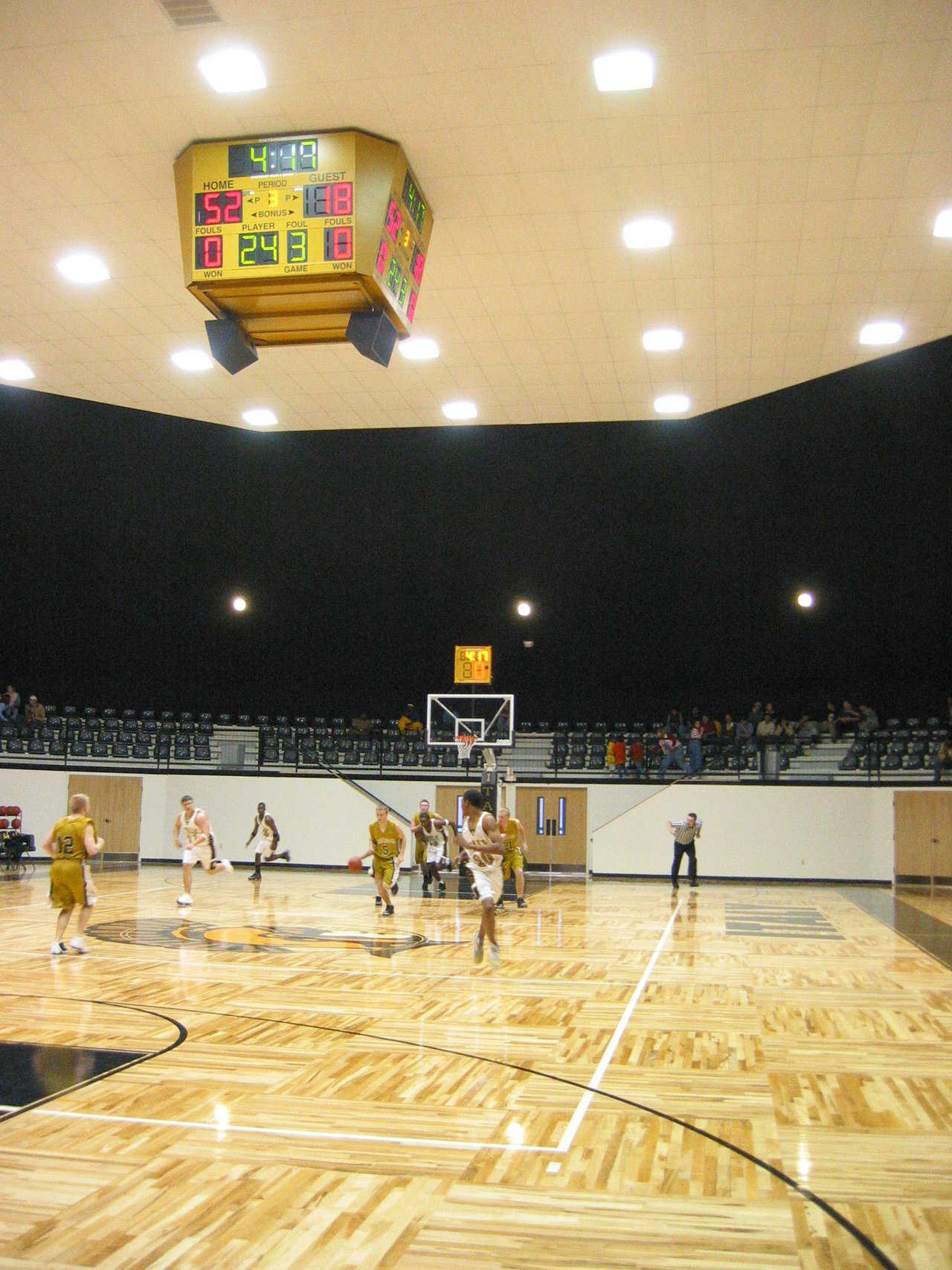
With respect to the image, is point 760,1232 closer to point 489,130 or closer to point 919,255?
point 489,130

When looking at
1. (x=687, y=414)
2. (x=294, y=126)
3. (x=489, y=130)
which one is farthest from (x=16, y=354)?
(x=687, y=414)

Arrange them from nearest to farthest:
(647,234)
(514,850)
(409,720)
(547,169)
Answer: (547,169) → (647,234) → (514,850) → (409,720)

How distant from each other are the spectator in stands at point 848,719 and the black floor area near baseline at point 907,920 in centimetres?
436

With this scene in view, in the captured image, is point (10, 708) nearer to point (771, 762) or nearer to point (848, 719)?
point (771, 762)

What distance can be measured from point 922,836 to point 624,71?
20.8 m

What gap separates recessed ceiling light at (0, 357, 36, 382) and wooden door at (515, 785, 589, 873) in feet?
55.2

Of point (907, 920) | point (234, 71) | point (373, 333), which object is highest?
point (234, 71)

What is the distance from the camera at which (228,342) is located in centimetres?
934

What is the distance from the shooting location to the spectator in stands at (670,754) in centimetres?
2622

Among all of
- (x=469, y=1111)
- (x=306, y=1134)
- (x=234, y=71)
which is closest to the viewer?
(x=306, y=1134)

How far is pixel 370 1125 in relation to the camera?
5129mm

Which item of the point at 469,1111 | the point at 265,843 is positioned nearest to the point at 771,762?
the point at 265,843

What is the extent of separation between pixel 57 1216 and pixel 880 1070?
4.78m

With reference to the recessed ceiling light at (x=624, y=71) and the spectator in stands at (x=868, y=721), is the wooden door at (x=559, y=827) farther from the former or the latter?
the recessed ceiling light at (x=624, y=71)
